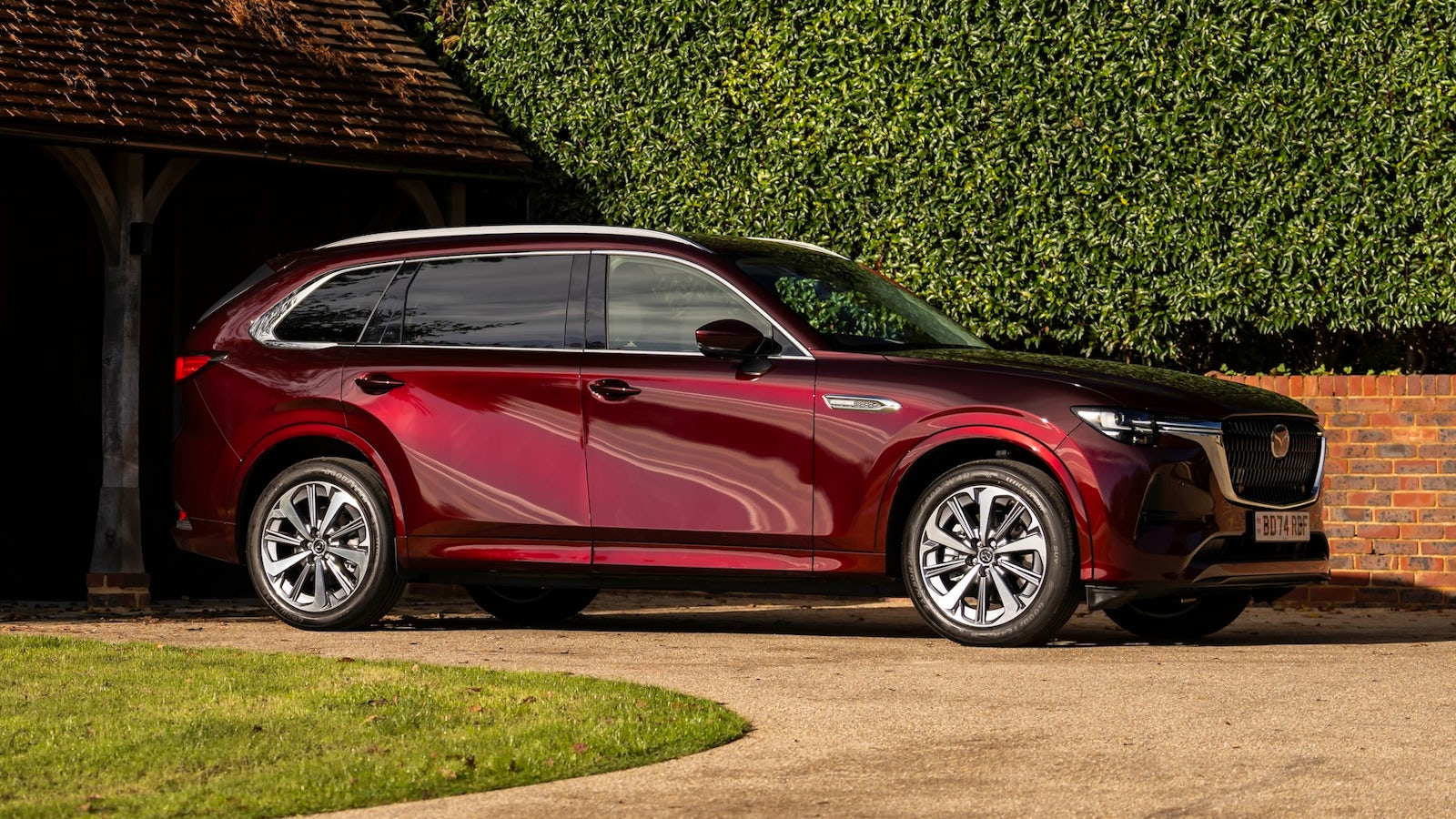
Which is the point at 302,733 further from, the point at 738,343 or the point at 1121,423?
the point at 1121,423

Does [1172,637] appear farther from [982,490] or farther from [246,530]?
[246,530]

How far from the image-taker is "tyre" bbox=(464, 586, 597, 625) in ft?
36.7

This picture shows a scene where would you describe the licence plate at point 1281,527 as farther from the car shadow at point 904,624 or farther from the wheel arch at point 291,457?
the wheel arch at point 291,457

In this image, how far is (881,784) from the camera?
568cm

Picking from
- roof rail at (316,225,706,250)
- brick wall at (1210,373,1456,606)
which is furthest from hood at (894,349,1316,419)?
brick wall at (1210,373,1456,606)

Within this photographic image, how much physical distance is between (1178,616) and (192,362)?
5.20 metres

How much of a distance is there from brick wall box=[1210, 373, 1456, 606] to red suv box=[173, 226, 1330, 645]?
2.70 meters

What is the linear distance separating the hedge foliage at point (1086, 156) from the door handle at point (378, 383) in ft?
13.6

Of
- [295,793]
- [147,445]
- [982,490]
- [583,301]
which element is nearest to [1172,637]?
[982,490]

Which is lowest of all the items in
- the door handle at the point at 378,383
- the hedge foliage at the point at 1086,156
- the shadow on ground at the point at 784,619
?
the shadow on ground at the point at 784,619

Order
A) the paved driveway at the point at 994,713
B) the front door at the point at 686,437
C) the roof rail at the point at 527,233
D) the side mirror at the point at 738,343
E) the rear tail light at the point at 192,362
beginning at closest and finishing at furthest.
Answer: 1. the paved driveway at the point at 994,713
2. the side mirror at the point at 738,343
3. the front door at the point at 686,437
4. the roof rail at the point at 527,233
5. the rear tail light at the point at 192,362

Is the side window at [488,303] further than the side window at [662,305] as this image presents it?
Yes

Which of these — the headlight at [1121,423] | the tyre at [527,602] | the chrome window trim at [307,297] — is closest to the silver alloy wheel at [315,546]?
the chrome window trim at [307,297]

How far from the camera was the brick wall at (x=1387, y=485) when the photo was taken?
39.7ft
